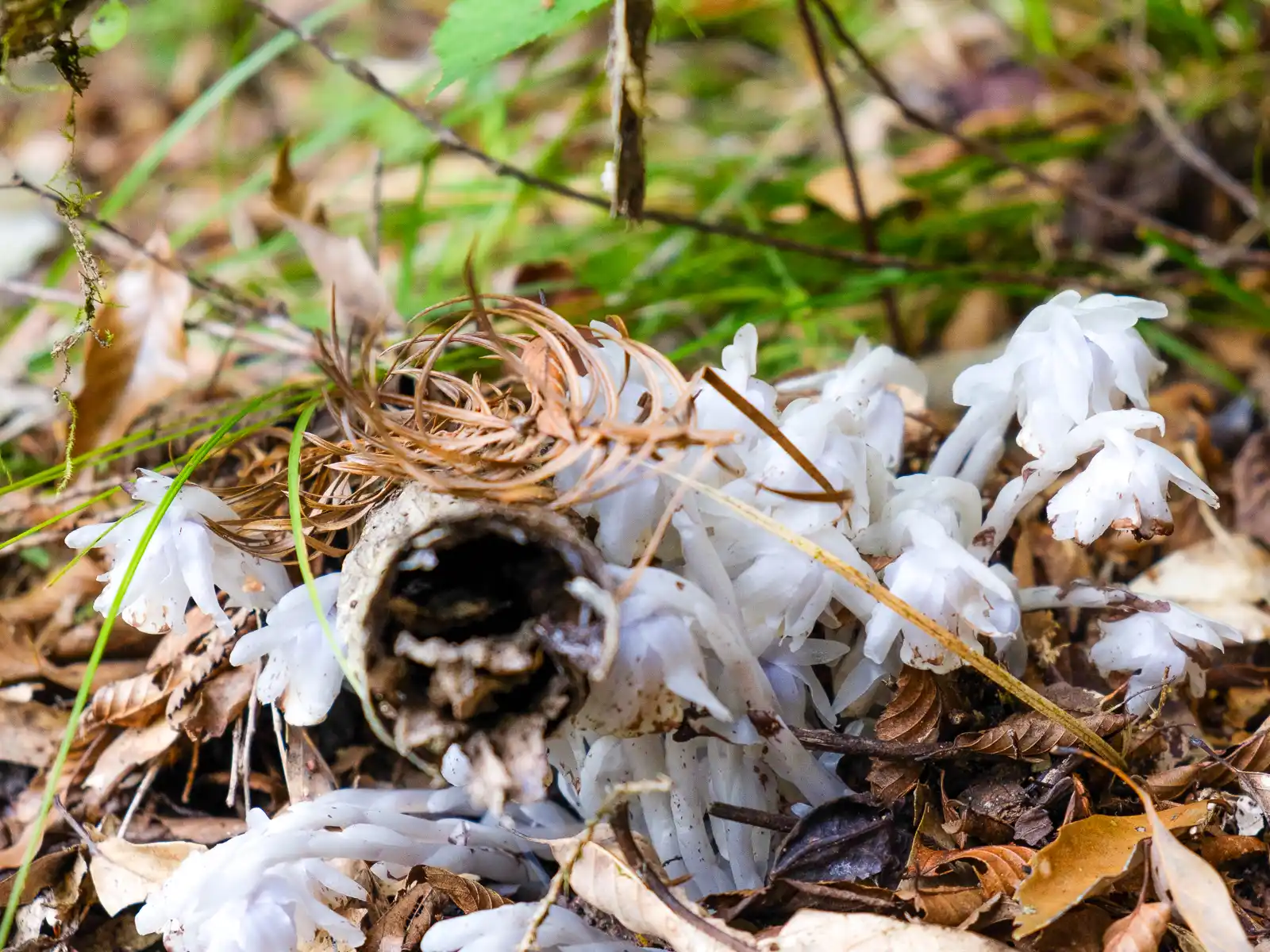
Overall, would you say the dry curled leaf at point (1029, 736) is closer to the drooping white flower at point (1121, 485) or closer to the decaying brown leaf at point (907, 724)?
the decaying brown leaf at point (907, 724)

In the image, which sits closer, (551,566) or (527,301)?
(551,566)

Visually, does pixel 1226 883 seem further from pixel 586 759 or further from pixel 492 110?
pixel 492 110

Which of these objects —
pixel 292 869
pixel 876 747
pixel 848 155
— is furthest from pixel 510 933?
pixel 848 155

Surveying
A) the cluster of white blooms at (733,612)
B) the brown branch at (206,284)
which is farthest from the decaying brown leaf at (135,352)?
the cluster of white blooms at (733,612)

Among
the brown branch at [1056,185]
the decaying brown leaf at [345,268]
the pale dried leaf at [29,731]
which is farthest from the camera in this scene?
the brown branch at [1056,185]

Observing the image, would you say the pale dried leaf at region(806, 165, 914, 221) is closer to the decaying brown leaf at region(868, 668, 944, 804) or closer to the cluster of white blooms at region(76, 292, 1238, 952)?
the cluster of white blooms at region(76, 292, 1238, 952)

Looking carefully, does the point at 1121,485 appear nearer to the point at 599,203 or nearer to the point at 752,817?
the point at 752,817

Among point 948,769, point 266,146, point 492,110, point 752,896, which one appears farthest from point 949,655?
point 266,146
